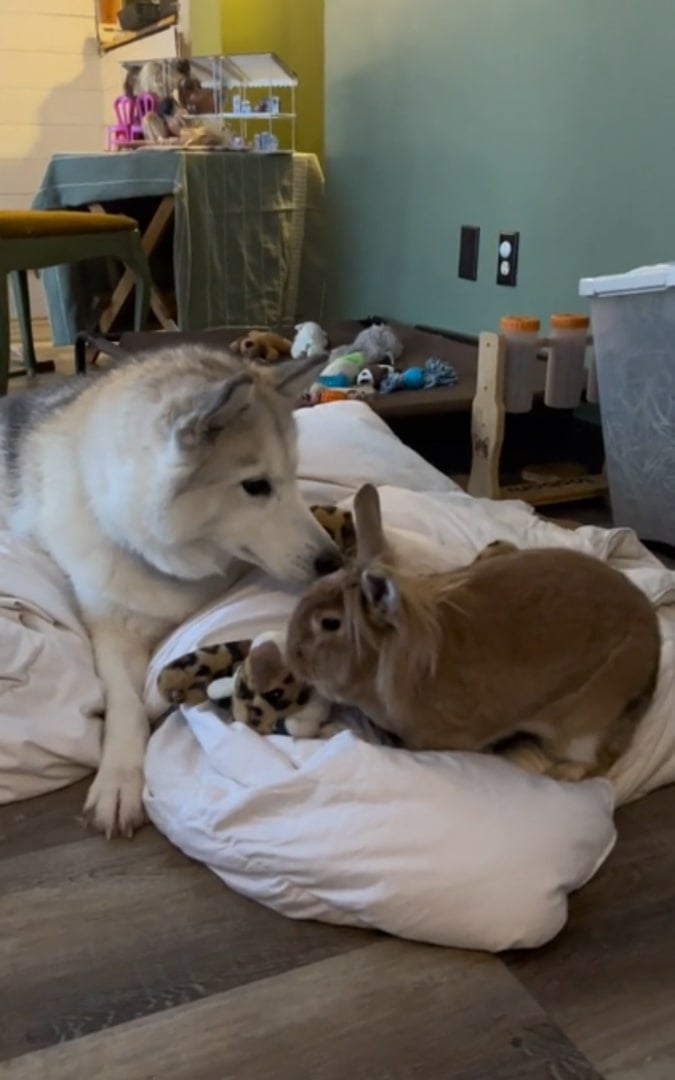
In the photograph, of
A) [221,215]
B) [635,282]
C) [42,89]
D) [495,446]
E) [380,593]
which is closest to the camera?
[380,593]

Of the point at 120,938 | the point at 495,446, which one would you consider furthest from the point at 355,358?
the point at 120,938

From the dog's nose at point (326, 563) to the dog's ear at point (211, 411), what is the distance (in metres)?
0.23

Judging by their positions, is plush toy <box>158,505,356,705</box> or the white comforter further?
plush toy <box>158,505,356,705</box>

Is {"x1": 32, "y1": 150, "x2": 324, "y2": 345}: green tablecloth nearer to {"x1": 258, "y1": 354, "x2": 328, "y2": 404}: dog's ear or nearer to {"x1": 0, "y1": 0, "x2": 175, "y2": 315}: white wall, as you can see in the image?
{"x1": 0, "y1": 0, "x2": 175, "y2": 315}: white wall

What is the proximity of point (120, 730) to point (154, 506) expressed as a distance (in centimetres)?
32

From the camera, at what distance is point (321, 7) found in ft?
12.9

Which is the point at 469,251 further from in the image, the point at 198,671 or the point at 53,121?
the point at 53,121

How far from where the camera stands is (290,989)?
108cm

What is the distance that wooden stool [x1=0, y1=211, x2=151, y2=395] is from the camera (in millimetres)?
3258

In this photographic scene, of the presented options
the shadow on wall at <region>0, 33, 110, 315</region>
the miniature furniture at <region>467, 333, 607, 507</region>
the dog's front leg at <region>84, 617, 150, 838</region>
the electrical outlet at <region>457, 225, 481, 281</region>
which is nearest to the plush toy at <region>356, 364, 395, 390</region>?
the miniature furniture at <region>467, 333, 607, 507</region>

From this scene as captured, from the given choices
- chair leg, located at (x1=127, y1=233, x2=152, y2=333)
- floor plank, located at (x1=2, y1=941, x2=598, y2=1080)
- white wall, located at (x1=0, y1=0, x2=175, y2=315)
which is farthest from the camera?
white wall, located at (x1=0, y1=0, x2=175, y2=315)

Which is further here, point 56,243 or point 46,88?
point 46,88

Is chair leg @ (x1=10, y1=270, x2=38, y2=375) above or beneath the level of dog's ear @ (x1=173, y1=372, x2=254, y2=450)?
beneath

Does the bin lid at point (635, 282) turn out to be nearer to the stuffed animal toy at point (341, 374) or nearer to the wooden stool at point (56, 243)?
the stuffed animal toy at point (341, 374)
